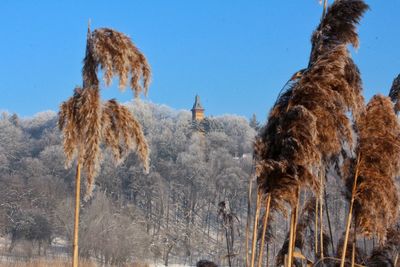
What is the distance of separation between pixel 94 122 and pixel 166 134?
289ft

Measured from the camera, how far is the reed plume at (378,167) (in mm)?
8391

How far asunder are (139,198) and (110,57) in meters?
67.7

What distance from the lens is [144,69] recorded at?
6652mm

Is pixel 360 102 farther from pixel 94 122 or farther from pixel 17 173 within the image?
pixel 17 173

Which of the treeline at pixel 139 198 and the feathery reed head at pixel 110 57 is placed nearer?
the feathery reed head at pixel 110 57

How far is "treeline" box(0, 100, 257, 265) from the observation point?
180 feet

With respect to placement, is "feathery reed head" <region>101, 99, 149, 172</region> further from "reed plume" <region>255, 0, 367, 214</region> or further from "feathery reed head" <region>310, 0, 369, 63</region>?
"feathery reed head" <region>310, 0, 369, 63</region>

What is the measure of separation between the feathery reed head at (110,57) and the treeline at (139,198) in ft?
129

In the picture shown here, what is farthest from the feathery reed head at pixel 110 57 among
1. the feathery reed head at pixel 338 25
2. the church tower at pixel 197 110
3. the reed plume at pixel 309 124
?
the church tower at pixel 197 110

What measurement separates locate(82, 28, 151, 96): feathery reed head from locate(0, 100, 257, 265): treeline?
1547 inches

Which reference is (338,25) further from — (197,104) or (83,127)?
(197,104)

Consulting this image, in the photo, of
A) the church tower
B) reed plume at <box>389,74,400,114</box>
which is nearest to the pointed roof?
the church tower

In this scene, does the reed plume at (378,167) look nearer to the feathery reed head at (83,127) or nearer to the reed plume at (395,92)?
the reed plume at (395,92)

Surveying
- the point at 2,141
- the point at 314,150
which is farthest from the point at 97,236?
the point at 314,150
